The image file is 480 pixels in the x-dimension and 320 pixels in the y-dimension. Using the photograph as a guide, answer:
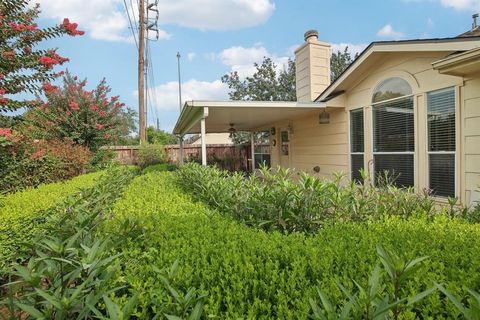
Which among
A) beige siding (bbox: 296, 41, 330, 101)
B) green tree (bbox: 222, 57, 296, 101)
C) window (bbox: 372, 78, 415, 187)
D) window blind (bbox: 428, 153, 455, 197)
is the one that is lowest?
window blind (bbox: 428, 153, 455, 197)

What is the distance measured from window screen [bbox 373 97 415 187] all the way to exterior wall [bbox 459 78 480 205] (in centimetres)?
101

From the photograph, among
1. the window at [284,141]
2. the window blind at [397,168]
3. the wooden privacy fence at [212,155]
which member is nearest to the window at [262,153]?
the wooden privacy fence at [212,155]

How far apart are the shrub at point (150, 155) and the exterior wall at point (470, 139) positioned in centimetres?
1357

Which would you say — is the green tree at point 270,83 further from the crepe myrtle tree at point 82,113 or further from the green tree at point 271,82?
the crepe myrtle tree at point 82,113

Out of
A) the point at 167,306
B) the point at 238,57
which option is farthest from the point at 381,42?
the point at 238,57

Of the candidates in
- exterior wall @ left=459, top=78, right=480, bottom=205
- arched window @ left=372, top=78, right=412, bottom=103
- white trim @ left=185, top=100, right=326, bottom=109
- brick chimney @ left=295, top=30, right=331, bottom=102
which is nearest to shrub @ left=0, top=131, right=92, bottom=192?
white trim @ left=185, top=100, right=326, bottom=109

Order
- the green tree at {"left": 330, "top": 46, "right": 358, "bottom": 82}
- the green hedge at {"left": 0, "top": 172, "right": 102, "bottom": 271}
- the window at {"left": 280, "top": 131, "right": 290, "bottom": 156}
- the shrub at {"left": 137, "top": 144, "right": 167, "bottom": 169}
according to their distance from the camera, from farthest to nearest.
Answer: the green tree at {"left": 330, "top": 46, "right": 358, "bottom": 82} → the shrub at {"left": 137, "top": 144, "right": 167, "bottom": 169} → the window at {"left": 280, "top": 131, "right": 290, "bottom": 156} → the green hedge at {"left": 0, "top": 172, "right": 102, "bottom": 271}

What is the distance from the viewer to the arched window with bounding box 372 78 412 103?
611cm

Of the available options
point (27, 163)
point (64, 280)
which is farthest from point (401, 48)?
point (27, 163)

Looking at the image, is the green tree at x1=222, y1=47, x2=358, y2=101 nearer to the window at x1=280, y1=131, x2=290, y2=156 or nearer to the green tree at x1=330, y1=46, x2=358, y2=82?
the green tree at x1=330, y1=46, x2=358, y2=82

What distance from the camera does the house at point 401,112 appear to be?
192 inches

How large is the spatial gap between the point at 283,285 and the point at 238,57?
79.2ft

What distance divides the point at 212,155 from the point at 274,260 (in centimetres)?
1757

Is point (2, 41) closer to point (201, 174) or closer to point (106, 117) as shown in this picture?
point (201, 174)
